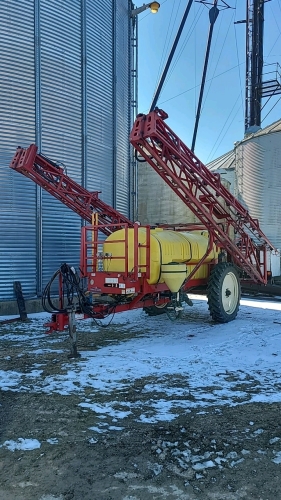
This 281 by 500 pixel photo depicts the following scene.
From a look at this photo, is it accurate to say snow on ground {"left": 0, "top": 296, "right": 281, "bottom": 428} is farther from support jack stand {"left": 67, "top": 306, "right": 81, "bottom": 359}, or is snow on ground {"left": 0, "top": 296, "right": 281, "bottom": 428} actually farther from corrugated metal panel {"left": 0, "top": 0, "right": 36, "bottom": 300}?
corrugated metal panel {"left": 0, "top": 0, "right": 36, "bottom": 300}

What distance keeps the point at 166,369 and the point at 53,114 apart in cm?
831

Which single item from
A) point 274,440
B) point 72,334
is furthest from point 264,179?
point 274,440

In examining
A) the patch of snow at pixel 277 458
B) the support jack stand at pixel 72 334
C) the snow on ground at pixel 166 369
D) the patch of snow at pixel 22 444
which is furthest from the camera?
the support jack stand at pixel 72 334

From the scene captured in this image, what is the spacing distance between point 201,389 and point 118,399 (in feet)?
3.41

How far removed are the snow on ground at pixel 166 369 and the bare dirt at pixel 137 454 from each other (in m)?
0.16

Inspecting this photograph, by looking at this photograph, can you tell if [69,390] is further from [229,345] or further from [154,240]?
[154,240]

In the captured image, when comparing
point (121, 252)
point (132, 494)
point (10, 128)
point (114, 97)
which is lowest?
point (132, 494)

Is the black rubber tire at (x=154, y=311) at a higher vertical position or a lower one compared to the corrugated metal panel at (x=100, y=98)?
lower

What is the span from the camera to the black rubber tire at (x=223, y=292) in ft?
30.0

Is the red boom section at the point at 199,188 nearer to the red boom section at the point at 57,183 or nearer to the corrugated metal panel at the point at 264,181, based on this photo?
the red boom section at the point at 57,183

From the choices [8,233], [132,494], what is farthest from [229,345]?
[8,233]

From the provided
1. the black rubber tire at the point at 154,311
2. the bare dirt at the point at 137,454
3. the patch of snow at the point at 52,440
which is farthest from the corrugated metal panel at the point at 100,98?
the patch of snow at the point at 52,440

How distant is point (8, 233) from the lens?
10.8m

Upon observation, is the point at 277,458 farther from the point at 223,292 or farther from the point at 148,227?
the point at 223,292
